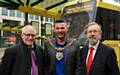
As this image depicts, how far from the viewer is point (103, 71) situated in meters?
4.73

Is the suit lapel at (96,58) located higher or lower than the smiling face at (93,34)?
lower

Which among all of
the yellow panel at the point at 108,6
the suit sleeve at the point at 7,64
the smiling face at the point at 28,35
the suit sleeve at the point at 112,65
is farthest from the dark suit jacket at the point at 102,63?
the yellow panel at the point at 108,6

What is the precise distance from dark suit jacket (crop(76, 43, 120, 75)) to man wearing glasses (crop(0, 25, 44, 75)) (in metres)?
0.64

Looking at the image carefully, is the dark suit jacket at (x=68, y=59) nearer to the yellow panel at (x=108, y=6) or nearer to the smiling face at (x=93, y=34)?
the smiling face at (x=93, y=34)

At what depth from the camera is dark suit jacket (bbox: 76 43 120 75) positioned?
4.72 m

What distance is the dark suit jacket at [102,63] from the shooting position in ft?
15.5

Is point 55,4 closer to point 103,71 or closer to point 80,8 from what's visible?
point 80,8

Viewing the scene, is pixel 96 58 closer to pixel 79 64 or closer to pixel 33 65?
pixel 79 64

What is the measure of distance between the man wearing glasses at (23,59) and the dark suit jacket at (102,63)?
25.0 inches

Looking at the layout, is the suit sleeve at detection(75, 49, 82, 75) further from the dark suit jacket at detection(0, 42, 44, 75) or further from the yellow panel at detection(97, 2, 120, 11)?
the yellow panel at detection(97, 2, 120, 11)

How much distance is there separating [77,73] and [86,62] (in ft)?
0.77

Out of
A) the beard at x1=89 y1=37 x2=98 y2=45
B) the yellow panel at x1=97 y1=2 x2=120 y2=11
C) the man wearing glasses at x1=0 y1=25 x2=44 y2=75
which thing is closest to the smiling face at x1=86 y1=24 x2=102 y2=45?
the beard at x1=89 y1=37 x2=98 y2=45

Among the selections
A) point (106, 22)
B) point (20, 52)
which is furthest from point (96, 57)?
point (106, 22)

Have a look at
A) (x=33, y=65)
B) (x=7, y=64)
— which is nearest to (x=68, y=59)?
(x=33, y=65)
